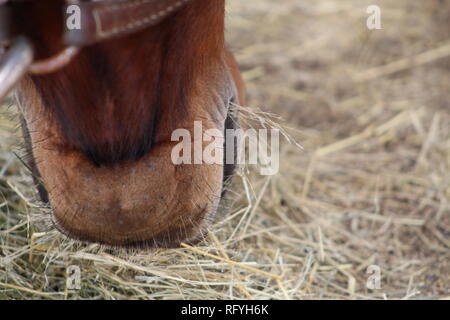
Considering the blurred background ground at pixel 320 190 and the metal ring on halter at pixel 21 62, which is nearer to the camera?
the metal ring on halter at pixel 21 62

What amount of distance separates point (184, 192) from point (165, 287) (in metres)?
0.56

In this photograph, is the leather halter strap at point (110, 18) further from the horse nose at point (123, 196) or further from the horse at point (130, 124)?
the horse nose at point (123, 196)

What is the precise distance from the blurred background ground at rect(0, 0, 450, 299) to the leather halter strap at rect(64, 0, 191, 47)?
2.02 feet

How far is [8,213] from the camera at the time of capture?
214cm

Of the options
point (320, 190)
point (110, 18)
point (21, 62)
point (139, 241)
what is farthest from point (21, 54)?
point (320, 190)

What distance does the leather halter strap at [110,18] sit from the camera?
119cm

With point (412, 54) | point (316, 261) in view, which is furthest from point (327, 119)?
point (316, 261)

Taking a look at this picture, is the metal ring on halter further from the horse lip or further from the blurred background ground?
the blurred background ground

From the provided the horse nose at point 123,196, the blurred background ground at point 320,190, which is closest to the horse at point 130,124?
the horse nose at point 123,196

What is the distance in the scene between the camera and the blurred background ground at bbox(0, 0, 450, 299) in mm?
1986

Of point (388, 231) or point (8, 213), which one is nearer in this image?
point (8, 213)

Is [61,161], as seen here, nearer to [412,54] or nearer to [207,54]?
[207,54]

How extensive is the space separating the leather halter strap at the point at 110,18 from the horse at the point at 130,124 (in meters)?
0.02
